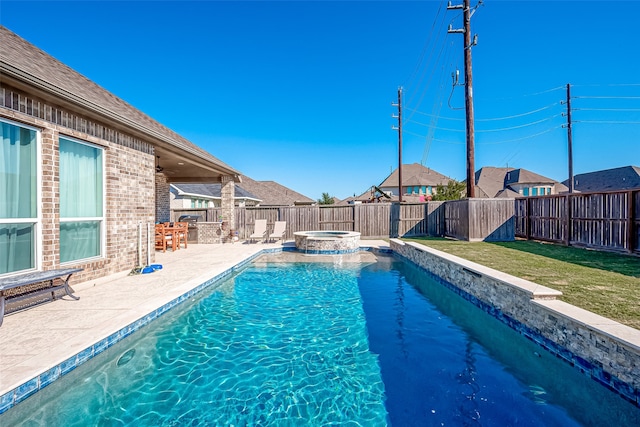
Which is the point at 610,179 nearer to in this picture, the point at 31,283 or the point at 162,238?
the point at 162,238

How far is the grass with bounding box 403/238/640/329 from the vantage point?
364cm

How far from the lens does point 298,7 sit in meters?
12.8

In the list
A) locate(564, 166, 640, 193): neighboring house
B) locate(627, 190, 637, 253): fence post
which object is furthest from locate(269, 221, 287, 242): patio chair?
locate(564, 166, 640, 193): neighboring house

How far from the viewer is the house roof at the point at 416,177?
41.8m

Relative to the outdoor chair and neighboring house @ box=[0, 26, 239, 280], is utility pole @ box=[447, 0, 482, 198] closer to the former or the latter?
neighboring house @ box=[0, 26, 239, 280]

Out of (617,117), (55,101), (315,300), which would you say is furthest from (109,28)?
(617,117)

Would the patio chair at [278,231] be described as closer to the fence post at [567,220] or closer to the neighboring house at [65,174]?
the neighboring house at [65,174]

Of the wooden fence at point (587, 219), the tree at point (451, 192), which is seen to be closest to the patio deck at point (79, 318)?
the wooden fence at point (587, 219)

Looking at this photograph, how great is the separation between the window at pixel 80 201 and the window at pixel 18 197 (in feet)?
1.78

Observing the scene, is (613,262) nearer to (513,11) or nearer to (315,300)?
(315,300)

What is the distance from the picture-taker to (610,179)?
111 ft

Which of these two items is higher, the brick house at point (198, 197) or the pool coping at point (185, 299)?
the brick house at point (198, 197)

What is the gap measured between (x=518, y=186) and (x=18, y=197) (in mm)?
47184

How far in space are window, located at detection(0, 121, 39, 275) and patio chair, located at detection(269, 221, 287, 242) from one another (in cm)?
982
